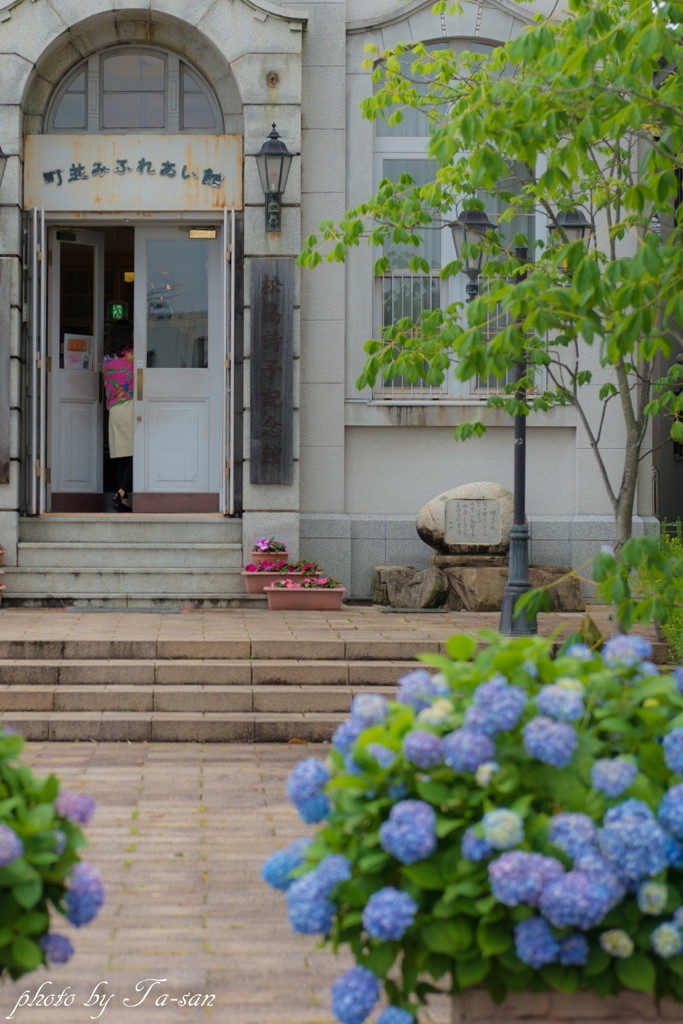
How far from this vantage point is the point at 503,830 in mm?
2510

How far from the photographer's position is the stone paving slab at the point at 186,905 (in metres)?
3.87

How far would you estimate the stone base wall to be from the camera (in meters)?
12.6

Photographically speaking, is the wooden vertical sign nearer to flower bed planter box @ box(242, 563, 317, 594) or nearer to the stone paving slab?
flower bed planter box @ box(242, 563, 317, 594)

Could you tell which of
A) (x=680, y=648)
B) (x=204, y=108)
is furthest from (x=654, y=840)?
(x=204, y=108)

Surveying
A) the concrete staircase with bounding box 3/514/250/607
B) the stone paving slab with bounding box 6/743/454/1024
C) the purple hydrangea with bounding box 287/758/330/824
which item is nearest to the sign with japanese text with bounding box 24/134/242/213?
the concrete staircase with bounding box 3/514/250/607

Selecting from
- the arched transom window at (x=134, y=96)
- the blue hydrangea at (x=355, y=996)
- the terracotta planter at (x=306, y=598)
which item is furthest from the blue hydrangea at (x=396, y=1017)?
the arched transom window at (x=134, y=96)

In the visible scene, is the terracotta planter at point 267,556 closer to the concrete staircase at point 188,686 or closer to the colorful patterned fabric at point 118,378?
the concrete staircase at point 188,686

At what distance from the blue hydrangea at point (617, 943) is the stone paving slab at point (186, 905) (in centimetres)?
121

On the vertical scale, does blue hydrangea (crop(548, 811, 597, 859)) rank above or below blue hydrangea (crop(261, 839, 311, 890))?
above

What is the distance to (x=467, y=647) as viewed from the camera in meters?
2.97

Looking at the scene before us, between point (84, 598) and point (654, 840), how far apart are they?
31.5 ft

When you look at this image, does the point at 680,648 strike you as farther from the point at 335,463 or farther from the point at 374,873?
the point at 374,873

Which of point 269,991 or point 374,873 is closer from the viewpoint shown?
point 374,873

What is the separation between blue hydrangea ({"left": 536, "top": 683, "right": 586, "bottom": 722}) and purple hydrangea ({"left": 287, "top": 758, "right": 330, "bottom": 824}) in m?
0.50
